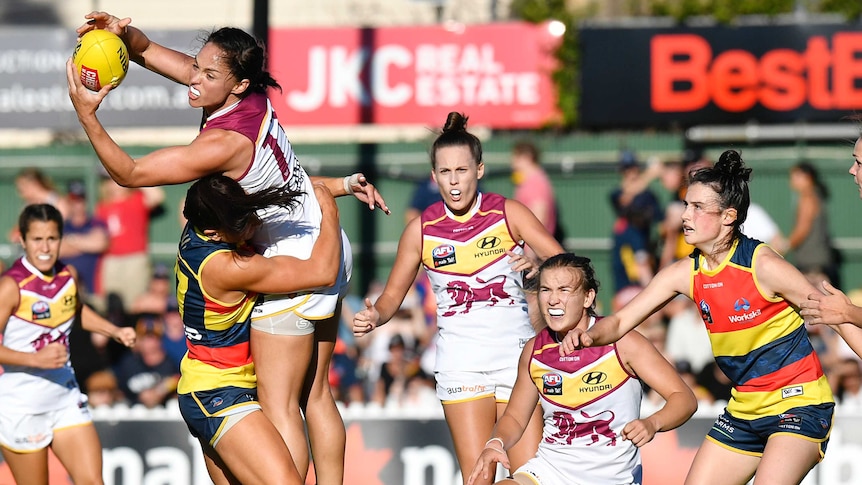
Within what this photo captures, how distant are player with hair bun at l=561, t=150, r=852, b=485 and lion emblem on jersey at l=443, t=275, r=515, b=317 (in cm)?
92

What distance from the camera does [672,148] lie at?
13086 mm

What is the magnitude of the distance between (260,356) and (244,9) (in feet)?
46.2

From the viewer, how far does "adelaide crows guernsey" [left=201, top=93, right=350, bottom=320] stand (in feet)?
16.8

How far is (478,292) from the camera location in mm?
6000

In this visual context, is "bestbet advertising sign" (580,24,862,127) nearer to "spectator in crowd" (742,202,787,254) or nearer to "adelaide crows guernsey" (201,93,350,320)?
"spectator in crowd" (742,202,787,254)

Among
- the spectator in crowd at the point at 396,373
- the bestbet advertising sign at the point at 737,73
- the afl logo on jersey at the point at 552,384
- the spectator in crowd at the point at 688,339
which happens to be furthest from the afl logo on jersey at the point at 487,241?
the bestbet advertising sign at the point at 737,73

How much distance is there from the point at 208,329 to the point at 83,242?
6.39 metres

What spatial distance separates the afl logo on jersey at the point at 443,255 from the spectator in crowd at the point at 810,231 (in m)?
5.93

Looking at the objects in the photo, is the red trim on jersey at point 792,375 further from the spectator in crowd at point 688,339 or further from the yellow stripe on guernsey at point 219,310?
the spectator in crowd at point 688,339

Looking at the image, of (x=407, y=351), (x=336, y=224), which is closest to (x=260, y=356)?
(x=336, y=224)

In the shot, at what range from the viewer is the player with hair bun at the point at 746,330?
5.18 metres

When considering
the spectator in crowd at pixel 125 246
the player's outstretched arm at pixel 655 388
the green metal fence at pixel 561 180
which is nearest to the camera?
the player's outstretched arm at pixel 655 388

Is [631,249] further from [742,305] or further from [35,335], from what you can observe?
[35,335]

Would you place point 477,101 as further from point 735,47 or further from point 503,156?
point 735,47
